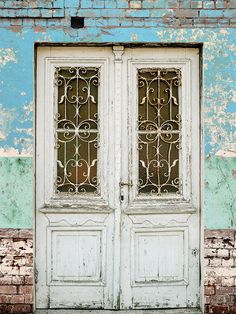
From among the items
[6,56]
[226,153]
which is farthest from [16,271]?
[226,153]

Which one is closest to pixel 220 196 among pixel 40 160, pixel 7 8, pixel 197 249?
pixel 197 249

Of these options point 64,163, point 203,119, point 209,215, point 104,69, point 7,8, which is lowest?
point 209,215

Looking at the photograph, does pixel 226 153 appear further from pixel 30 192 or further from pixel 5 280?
pixel 5 280

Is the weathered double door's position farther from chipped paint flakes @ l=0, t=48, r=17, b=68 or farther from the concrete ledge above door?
chipped paint flakes @ l=0, t=48, r=17, b=68

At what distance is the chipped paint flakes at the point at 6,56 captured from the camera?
18.7 feet

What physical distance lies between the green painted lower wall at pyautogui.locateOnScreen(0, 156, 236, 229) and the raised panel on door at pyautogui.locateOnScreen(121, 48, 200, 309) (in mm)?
198

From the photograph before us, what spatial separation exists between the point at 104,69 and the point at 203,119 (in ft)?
3.72

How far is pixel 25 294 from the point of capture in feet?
18.7

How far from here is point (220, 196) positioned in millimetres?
5750

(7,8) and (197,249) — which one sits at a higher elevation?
(7,8)

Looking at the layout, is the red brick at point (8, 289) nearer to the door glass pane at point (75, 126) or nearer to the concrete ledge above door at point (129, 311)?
the concrete ledge above door at point (129, 311)

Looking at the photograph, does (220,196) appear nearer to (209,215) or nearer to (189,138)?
(209,215)

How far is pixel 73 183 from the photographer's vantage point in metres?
5.87

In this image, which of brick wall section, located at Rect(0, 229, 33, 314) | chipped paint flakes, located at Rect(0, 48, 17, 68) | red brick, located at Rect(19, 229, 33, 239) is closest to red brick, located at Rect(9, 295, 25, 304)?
brick wall section, located at Rect(0, 229, 33, 314)
